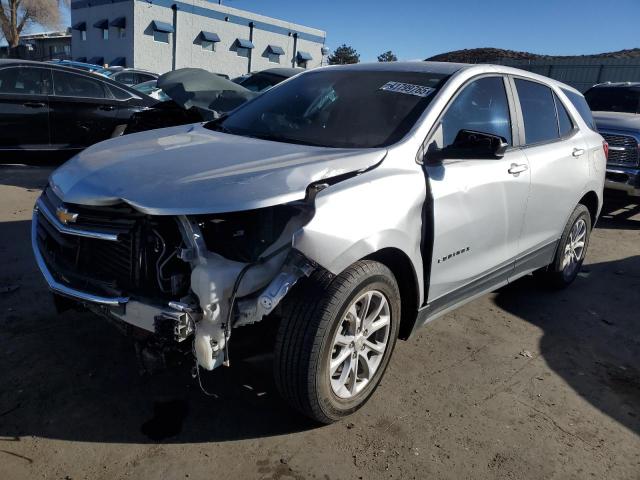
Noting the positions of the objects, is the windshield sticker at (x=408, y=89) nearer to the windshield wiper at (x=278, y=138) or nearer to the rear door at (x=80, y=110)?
the windshield wiper at (x=278, y=138)

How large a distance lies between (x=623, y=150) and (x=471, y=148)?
6.22 m

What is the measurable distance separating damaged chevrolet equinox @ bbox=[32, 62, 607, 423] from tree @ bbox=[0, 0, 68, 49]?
40878mm

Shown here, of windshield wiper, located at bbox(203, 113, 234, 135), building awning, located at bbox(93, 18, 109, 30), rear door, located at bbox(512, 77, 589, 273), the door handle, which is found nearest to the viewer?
the door handle

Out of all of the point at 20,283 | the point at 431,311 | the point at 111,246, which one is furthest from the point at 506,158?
the point at 20,283

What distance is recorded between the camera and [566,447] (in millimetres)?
2717

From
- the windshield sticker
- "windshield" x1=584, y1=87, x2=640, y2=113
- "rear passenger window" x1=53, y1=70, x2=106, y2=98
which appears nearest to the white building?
"rear passenger window" x1=53, y1=70, x2=106, y2=98

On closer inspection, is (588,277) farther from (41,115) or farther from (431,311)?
Result: (41,115)

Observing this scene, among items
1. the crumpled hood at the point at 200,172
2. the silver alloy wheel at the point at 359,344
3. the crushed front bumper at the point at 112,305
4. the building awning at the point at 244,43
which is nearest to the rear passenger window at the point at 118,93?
the crumpled hood at the point at 200,172

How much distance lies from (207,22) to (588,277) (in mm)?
35236

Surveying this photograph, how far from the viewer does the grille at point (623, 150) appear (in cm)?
772

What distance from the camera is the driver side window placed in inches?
125

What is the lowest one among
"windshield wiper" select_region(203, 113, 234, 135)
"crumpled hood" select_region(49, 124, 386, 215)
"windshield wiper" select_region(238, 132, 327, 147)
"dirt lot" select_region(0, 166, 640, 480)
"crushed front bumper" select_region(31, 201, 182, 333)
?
"dirt lot" select_region(0, 166, 640, 480)

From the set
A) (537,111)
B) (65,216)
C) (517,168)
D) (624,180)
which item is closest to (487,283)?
(517,168)

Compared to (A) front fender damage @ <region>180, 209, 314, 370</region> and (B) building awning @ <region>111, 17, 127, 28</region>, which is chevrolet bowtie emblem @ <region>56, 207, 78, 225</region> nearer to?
(A) front fender damage @ <region>180, 209, 314, 370</region>
